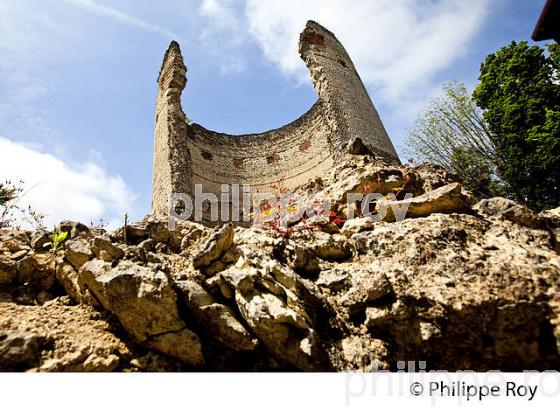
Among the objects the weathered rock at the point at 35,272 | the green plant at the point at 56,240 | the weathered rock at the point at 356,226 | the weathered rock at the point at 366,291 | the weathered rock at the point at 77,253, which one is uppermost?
the weathered rock at the point at 356,226

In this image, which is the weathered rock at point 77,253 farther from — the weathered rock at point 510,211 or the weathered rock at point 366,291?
the weathered rock at point 510,211

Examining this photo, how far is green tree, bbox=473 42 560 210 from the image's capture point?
34.7ft

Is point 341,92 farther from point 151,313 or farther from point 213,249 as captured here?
point 151,313

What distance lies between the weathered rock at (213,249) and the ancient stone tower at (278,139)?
5.71 m

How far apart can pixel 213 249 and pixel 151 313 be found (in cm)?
114

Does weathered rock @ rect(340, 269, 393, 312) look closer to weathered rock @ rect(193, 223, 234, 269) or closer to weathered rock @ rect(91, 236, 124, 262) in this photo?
weathered rock @ rect(193, 223, 234, 269)

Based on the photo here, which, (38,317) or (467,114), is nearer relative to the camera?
(38,317)

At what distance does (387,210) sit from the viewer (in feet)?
16.7

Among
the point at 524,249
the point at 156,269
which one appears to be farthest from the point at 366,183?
the point at 156,269

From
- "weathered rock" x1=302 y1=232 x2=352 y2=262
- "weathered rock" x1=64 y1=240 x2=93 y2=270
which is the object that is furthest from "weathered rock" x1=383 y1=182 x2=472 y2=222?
"weathered rock" x1=64 y1=240 x2=93 y2=270

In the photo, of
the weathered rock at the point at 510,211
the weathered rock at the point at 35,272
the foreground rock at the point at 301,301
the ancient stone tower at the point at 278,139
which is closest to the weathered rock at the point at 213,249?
the foreground rock at the point at 301,301

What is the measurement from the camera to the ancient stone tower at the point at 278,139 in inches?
429

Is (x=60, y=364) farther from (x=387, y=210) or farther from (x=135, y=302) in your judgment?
(x=387, y=210)

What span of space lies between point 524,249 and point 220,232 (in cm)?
353
